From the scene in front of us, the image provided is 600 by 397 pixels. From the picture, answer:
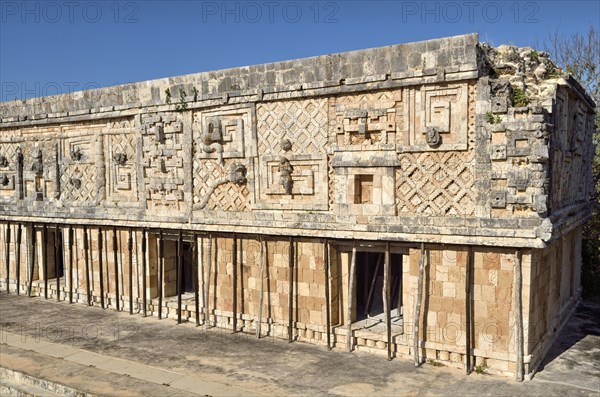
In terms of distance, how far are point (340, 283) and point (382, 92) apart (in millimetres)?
3364

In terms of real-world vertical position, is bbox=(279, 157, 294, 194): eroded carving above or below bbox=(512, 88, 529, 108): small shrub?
below

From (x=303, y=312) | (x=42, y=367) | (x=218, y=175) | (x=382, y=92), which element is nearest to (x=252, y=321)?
(x=303, y=312)

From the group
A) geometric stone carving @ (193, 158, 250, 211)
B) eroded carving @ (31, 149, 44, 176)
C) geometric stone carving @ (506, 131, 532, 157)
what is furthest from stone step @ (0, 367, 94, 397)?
geometric stone carving @ (506, 131, 532, 157)

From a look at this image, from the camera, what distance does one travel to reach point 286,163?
912cm

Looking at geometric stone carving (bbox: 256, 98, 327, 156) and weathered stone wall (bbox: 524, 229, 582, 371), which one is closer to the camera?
weathered stone wall (bbox: 524, 229, 582, 371)

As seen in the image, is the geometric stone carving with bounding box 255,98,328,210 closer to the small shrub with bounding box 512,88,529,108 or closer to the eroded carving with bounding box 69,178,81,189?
the small shrub with bounding box 512,88,529,108

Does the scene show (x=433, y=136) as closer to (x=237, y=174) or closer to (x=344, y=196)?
(x=344, y=196)

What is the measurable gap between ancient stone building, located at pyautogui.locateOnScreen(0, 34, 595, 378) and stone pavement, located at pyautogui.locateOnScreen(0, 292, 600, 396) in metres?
0.38

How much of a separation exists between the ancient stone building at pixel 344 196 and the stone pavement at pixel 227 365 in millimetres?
376

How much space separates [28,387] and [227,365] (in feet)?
9.80

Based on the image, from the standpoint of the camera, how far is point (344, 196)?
862 cm

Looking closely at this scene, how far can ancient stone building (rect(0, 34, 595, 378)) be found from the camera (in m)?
7.50

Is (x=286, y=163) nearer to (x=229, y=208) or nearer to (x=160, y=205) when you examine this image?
(x=229, y=208)

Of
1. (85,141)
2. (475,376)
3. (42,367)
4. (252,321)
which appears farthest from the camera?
(85,141)
